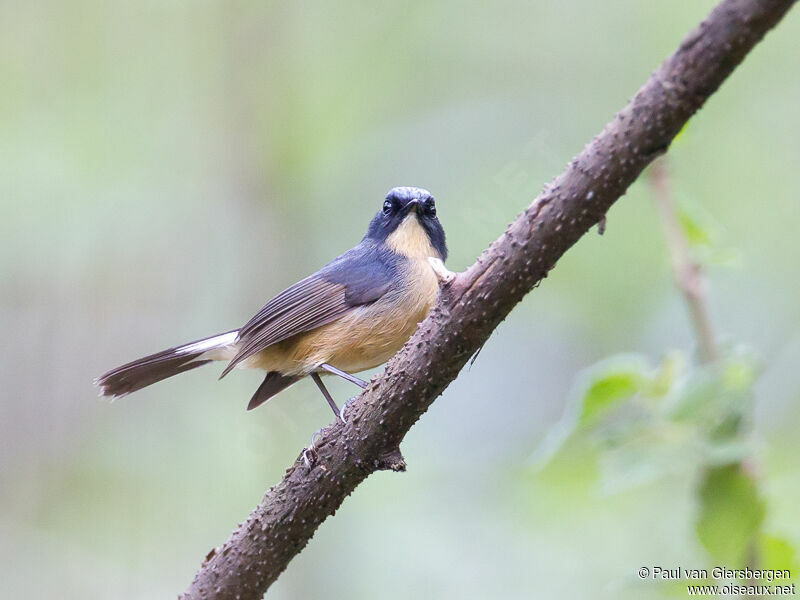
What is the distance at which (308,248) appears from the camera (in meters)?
6.39

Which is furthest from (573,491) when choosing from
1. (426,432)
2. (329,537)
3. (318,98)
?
(318,98)

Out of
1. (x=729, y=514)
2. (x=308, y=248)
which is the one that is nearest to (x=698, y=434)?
(x=729, y=514)

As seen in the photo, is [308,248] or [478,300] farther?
[308,248]

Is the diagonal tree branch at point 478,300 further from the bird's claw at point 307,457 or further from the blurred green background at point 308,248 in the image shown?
the blurred green background at point 308,248

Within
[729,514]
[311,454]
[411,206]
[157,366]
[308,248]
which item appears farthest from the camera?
[308,248]

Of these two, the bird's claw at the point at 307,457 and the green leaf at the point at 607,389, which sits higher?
the bird's claw at the point at 307,457

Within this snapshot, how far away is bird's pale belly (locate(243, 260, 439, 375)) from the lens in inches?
156

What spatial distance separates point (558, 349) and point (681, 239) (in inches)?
173

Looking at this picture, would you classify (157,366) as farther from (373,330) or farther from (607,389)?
(607,389)

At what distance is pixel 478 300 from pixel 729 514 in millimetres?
1129

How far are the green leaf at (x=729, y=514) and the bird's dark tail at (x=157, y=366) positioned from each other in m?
2.69

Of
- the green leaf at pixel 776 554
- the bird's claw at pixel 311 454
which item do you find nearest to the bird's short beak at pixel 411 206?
the bird's claw at pixel 311 454

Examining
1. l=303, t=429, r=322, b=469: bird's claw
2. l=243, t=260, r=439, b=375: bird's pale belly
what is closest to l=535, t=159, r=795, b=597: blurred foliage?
l=303, t=429, r=322, b=469: bird's claw

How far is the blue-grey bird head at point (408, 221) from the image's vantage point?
437 cm
